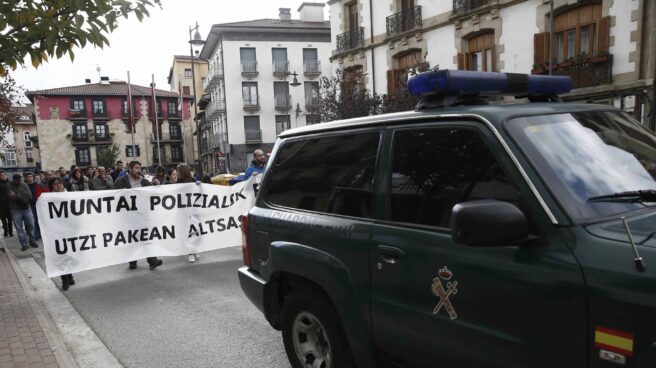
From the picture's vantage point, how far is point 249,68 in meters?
47.9

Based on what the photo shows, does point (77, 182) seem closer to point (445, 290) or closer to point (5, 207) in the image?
point (5, 207)

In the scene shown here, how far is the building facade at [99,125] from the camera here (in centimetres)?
6875

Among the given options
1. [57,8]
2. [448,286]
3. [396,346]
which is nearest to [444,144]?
[448,286]

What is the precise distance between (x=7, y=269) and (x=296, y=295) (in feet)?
22.6

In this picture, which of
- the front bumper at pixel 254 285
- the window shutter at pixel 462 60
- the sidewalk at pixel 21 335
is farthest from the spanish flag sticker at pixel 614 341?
the window shutter at pixel 462 60

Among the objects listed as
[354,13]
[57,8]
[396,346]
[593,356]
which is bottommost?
[396,346]

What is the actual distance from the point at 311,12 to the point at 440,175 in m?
51.3

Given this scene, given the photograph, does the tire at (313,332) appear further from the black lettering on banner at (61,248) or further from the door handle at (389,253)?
the black lettering on banner at (61,248)

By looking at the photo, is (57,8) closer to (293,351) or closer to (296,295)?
(296,295)

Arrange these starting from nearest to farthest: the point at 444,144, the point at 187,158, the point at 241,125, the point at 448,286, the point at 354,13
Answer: the point at 448,286 → the point at 444,144 → the point at 354,13 → the point at 241,125 → the point at 187,158

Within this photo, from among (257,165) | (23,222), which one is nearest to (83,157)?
(23,222)

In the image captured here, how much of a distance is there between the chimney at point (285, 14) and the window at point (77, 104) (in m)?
37.7

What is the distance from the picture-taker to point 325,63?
163ft

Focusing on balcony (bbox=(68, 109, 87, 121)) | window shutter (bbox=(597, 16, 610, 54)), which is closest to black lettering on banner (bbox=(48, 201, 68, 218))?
window shutter (bbox=(597, 16, 610, 54))
